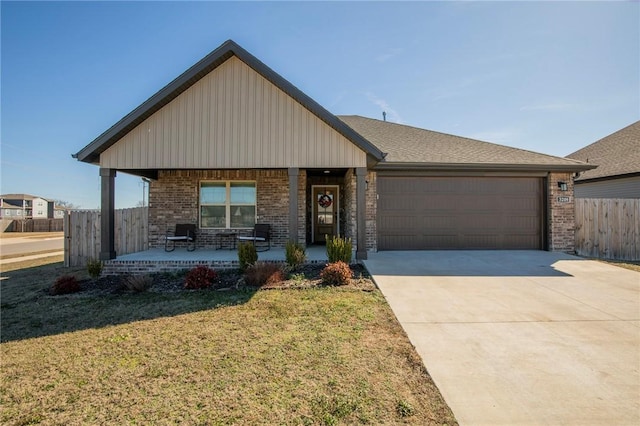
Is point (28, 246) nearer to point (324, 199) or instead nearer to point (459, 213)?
point (324, 199)

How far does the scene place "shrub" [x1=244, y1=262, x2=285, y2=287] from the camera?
6312 mm

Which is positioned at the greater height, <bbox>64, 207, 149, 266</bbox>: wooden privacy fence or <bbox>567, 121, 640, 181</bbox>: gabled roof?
<bbox>567, 121, 640, 181</bbox>: gabled roof

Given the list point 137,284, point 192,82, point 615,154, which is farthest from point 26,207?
point 615,154

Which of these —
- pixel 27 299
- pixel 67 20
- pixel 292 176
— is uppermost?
pixel 67 20

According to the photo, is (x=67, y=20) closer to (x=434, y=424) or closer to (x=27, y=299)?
(x=27, y=299)

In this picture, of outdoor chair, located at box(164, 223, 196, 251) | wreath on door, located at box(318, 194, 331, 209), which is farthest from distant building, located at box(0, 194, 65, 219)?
wreath on door, located at box(318, 194, 331, 209)

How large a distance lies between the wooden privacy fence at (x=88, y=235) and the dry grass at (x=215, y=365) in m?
4.41

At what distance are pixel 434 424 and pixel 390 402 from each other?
1.20ft

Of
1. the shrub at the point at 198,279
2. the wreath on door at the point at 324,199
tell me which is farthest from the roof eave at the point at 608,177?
the shrub at the point at 198,279

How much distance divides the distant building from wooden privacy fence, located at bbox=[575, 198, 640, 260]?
64334 millimetres

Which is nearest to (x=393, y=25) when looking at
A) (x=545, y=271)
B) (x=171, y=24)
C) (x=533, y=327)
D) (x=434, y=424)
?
(x=171, y=24)

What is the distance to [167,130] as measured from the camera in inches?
310

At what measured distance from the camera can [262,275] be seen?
6344mm

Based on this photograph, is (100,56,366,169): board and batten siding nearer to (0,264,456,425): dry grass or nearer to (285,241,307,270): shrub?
(285,241,307,270): shrub
